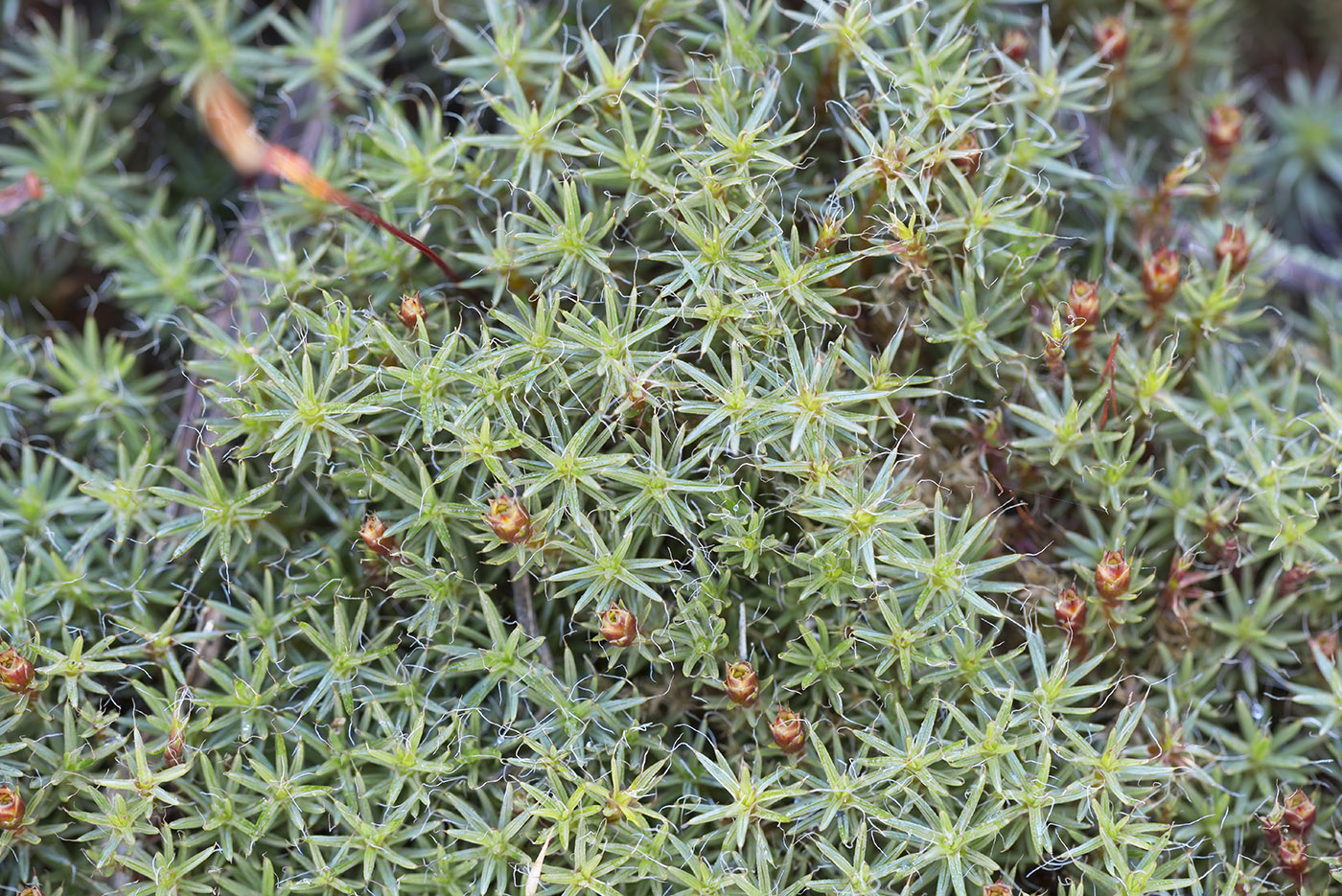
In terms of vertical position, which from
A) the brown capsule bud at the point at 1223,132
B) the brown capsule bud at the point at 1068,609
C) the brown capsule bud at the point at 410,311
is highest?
the brown capsule bud at the point at 410,311

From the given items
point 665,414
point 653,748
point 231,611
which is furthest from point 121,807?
point 665,414

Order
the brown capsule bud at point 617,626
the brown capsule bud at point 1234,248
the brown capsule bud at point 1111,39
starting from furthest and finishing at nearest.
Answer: the brown capsule bud at point 1111,39, the brown capsule bud at point 1234,248, the brown capsule bud at point 617,626

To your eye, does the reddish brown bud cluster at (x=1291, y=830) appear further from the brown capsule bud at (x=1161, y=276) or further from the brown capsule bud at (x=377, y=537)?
the brown capsule bud at (x=377, y=537)

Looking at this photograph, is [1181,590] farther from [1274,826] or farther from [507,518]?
[507,518]

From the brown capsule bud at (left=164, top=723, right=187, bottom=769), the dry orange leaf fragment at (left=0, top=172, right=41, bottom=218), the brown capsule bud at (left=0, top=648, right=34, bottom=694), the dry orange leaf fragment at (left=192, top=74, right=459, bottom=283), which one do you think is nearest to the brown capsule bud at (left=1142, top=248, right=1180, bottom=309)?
the dry orange leaf fragment at (left=192, top=74, right=459, bottom=283)

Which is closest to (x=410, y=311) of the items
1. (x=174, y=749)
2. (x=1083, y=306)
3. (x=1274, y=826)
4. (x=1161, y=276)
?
(x=174, y=749)

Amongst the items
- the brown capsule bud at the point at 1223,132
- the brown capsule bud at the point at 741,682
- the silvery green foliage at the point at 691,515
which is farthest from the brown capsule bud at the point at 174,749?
the brown capsule bud at the point at 1223,132
